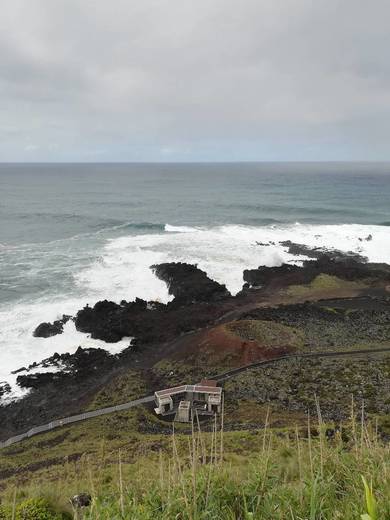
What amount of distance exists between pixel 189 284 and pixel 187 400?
66.7 ft

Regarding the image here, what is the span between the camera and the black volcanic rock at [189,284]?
129 ft

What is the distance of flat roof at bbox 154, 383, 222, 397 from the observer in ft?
71.8

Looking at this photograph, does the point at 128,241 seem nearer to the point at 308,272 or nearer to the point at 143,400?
the point at 308,272

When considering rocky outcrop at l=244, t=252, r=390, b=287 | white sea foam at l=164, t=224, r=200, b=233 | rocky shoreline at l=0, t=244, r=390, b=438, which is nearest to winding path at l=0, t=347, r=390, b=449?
rocky shoreline at l=0, t=244, r=390, b=438

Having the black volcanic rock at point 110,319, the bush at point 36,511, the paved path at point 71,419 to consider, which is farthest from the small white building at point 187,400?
the bush at point 36,511

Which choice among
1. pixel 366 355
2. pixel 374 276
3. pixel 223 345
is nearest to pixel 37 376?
pixel 223 345

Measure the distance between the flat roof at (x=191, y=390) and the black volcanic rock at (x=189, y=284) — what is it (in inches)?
615

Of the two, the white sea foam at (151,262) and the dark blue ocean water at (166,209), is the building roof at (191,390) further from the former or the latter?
the dark blue ocean water at (166,209)

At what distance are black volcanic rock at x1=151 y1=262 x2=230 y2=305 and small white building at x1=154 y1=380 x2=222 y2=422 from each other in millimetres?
15775

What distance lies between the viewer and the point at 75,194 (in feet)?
406

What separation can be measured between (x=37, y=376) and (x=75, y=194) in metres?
106

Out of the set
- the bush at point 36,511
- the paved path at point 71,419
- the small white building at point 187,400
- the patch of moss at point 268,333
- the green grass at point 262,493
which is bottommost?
the paved path at point 71,419

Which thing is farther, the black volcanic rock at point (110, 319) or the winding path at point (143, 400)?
the black volcanic rock at point (110, 319)

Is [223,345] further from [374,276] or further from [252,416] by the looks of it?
[374,276]
